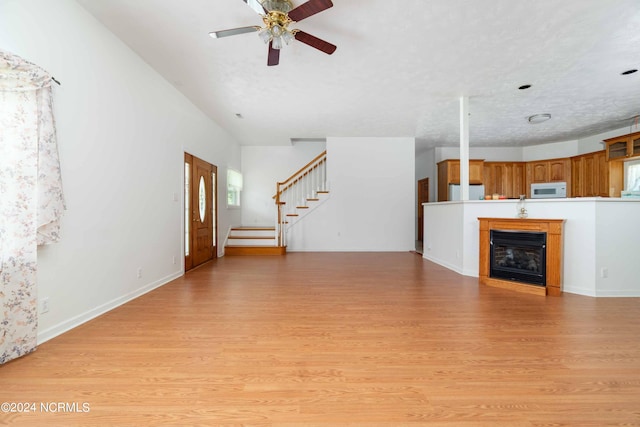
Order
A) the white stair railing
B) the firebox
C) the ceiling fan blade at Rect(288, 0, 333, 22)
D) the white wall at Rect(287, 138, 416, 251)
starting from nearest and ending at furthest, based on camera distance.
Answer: the ceiling fan blade at Rect(288, 0, 333, 22) < the firebox < the white wall at Rect(287, 138, 416, 251) < the white stair railing

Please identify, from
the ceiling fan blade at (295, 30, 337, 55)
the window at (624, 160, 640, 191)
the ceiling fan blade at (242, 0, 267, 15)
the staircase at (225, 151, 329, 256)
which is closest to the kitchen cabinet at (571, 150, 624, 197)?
the window at (624, 160, 640, 191)

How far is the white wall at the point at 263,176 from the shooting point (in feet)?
26.9

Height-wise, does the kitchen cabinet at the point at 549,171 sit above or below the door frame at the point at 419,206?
above

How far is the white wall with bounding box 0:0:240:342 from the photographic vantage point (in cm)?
222

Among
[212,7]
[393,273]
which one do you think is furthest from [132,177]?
[393,273]

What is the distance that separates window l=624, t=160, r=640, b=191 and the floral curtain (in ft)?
31.5

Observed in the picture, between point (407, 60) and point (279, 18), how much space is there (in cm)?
185

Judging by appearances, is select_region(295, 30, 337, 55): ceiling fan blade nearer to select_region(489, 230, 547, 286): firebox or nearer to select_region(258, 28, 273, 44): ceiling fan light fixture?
select_region(258, 28, 273, 44): ceiling fan light fixture

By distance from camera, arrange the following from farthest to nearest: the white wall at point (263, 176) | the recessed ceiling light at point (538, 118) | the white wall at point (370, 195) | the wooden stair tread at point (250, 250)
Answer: the white wall at point (263, 176) < the white wall at point (370, 195) < the wooden stair tread at point (250, 250) < the recessed ceiling light at point (538, 118)

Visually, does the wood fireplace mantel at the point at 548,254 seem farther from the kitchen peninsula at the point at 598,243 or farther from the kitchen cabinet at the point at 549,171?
A: the kitchen cabinet at the point at 549,171

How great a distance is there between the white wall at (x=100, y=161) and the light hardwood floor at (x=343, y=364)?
1.35ft

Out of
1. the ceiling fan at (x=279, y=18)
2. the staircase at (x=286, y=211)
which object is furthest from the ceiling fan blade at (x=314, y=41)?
the staircase at (x=286, y=211)

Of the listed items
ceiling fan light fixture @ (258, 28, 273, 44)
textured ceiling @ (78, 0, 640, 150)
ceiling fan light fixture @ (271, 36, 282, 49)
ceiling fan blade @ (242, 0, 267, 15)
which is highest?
textured ceiling @ (78, 0, 640, 150)

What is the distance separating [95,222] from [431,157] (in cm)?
858
